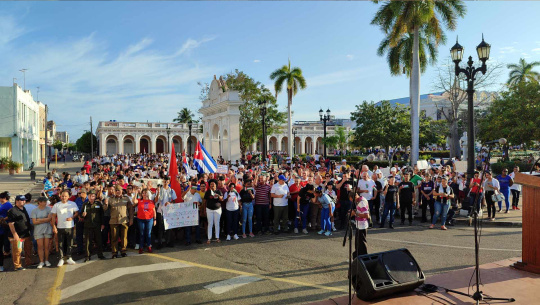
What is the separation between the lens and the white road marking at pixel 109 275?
22.8 ft

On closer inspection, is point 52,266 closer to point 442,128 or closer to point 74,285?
point 74,285

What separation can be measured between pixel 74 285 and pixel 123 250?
6.52ft

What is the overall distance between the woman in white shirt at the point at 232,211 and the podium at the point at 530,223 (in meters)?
7.02

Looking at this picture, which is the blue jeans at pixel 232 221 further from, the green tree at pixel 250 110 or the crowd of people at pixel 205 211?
the green tree at pixel 250 110

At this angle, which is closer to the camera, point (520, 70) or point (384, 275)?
point (384, 275)

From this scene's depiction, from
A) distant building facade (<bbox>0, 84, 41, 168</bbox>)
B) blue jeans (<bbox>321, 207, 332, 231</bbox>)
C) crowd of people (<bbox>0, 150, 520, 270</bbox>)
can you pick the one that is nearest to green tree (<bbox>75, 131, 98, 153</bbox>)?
distant building facade (<bbox>0, 84, 41, 168</bbox>)

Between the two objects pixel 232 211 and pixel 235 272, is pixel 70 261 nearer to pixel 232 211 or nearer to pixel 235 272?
pixel 235 272

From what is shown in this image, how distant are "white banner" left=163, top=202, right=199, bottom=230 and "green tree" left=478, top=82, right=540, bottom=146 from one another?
25.8 metres

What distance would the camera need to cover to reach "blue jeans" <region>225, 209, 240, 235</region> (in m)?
10.8

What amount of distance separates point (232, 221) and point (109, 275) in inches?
155

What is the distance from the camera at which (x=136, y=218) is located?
986 cm

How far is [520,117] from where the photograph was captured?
1072 inches

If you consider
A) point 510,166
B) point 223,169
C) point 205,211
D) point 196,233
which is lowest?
point 196,233

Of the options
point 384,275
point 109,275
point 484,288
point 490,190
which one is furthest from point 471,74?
point 109,275
